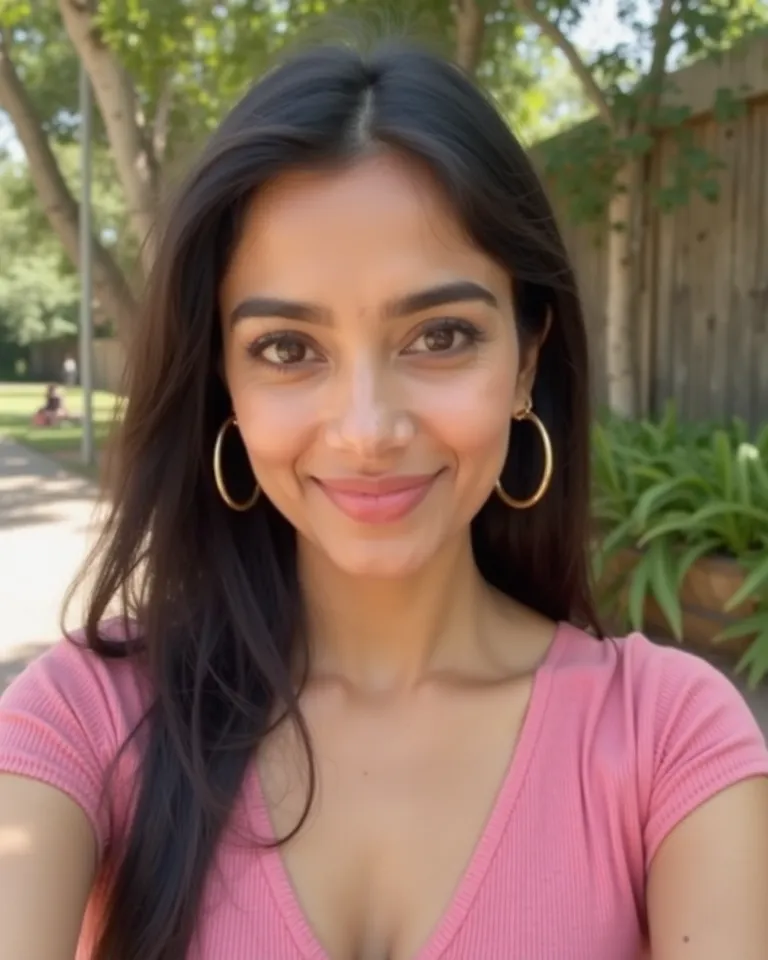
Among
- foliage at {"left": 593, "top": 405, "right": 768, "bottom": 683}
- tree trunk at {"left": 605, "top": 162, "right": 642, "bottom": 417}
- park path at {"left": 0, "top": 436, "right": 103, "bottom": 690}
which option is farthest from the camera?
tree trunk at {"left": 605, "top": 162, "right": 642, "bottom": 417}

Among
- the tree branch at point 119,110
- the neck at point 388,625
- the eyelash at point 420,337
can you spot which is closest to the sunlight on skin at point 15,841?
the neck at point 388,625

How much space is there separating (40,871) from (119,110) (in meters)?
8.10

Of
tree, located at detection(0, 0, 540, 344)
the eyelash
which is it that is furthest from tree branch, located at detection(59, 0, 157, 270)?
the eyelash

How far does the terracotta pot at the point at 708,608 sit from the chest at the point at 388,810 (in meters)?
3.38

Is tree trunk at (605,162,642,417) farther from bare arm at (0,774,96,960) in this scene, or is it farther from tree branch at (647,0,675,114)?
bare arm at (0,774,96,960)

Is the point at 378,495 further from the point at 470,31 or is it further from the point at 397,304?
the point at 470,31

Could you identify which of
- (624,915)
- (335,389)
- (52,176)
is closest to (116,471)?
(335,389)

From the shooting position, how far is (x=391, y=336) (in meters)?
1.51

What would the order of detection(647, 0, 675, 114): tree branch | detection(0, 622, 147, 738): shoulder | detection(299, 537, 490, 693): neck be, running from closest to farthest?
detection(0, 622, 147, 738): shoulder < detection(299, 537, 490, 693): neck < detection(647, 0, 675, 114): tree branch

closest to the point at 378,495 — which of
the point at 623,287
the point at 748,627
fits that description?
the point at 748,627

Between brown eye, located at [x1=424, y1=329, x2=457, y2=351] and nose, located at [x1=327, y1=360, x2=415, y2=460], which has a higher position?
brown eye, located at [x1=424, y1=329, x2=457, y2=351]

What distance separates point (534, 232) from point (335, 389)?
33 centimetres

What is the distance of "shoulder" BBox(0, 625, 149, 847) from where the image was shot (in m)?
1.42

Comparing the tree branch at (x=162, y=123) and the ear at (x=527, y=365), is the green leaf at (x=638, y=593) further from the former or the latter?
the tree branch at (x=162, y=123)
